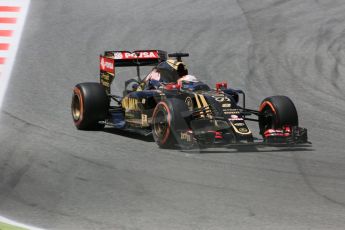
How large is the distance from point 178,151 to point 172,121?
1.52 feet

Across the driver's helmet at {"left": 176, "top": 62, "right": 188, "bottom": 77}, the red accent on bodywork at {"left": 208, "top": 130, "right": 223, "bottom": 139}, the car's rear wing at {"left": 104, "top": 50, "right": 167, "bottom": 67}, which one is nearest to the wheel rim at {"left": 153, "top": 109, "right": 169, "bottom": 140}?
the red accent on bodywork at {"left": 208, "top": 130, "right": 223, "bottom": 139}

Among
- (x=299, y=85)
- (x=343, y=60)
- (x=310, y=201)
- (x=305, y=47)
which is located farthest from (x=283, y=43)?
(x=310, y=201)

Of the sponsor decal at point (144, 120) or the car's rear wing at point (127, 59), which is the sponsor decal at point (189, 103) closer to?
the sponsor decal at point (144, 120)

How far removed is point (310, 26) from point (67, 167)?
44.8ft

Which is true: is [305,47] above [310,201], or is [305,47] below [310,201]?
above

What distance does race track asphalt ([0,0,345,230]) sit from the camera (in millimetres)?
8758

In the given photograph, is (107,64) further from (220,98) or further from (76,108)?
(220,98)

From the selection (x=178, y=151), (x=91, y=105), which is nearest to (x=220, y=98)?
(x=178, y=151)

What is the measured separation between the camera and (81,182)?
32.7 feet

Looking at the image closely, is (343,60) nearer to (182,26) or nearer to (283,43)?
(283,43)

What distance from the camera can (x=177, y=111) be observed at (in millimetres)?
12172

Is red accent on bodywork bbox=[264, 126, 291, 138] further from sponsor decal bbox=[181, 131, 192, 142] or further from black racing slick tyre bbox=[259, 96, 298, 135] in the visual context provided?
sponsor decal bbox=[181, 131, 192, 142]

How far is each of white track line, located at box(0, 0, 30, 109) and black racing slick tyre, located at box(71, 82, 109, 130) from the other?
98.7 inches

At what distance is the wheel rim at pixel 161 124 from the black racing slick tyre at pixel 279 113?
1.66 meters
